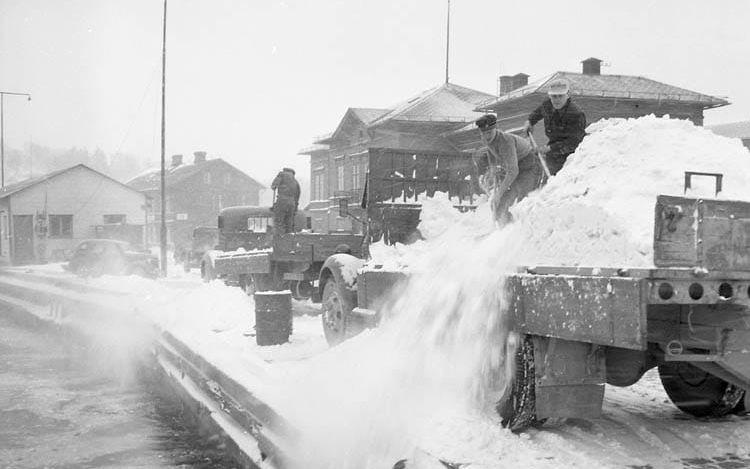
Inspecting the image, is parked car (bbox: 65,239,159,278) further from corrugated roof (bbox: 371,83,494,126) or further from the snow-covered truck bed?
the snow-covered truck bed

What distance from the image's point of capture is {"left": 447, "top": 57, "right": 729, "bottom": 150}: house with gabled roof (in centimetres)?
2964

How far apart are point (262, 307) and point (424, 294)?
3380 millimetres

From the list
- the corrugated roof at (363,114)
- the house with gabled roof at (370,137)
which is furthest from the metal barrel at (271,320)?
the corrugated roof at (363,114)

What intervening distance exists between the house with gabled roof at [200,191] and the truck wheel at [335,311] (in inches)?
2284

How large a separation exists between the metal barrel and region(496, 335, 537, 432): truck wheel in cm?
461

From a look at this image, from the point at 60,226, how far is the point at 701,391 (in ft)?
159

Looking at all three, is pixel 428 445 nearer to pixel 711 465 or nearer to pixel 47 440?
pixel 711 465

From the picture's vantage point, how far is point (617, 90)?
3038 cm

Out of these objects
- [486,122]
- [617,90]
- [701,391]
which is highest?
[617,90]

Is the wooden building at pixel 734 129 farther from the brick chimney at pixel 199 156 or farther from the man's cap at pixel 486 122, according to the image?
the man's cap at pixel 486 122

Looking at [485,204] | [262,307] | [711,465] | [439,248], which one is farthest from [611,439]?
[262,307]

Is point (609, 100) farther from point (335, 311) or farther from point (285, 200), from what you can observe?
point (335, 311)

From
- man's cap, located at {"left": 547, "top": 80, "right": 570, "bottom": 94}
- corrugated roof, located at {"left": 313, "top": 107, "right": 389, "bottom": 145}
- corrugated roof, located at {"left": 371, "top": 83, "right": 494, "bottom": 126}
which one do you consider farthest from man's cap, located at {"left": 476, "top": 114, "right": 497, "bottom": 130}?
corrugated roof, located at {"left": 313, "top": 107, "right": 389, "bottom": 145}

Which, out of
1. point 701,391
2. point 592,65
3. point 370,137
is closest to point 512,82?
point 592,65
